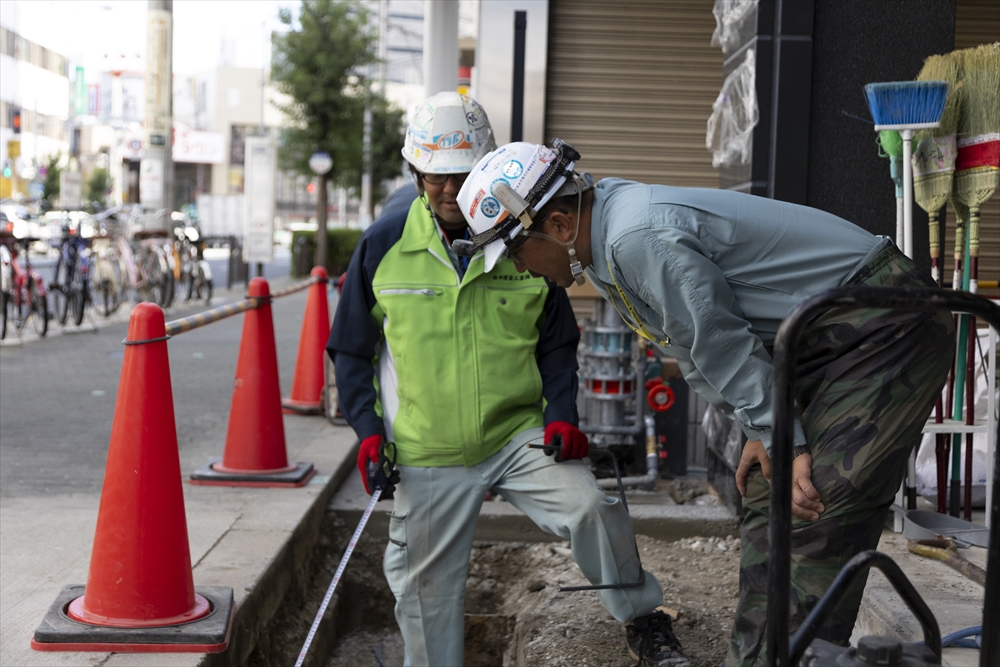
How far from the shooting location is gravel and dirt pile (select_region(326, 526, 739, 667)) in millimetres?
3846

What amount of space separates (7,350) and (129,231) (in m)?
4.64

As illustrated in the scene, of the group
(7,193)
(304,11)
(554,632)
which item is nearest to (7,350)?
(554,632)

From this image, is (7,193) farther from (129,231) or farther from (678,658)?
(678,658)

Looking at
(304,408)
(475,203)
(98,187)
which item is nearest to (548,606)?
(475,203)

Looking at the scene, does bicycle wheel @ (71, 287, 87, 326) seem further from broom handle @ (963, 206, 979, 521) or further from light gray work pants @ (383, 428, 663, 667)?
broom handle @ (963, 206, 979, 521)

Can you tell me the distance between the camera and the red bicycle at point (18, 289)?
Result: 1044cm

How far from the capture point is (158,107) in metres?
13.7

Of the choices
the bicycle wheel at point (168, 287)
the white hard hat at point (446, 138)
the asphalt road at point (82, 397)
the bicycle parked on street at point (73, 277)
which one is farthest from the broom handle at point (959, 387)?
the bicycle wheel at point (168, 287)

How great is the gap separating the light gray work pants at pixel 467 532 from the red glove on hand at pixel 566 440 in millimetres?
58

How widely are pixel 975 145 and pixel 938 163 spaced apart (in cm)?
14

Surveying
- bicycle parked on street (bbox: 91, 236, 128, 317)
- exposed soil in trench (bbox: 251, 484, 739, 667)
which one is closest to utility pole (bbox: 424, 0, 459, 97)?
exposed soil in trench (bbox: 251, 484, 739, 667)

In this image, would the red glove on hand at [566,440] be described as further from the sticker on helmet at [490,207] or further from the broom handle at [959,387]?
the broom handle at [959,387]

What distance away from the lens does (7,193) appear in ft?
177

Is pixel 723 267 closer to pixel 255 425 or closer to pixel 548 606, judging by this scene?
pixel 548 606
